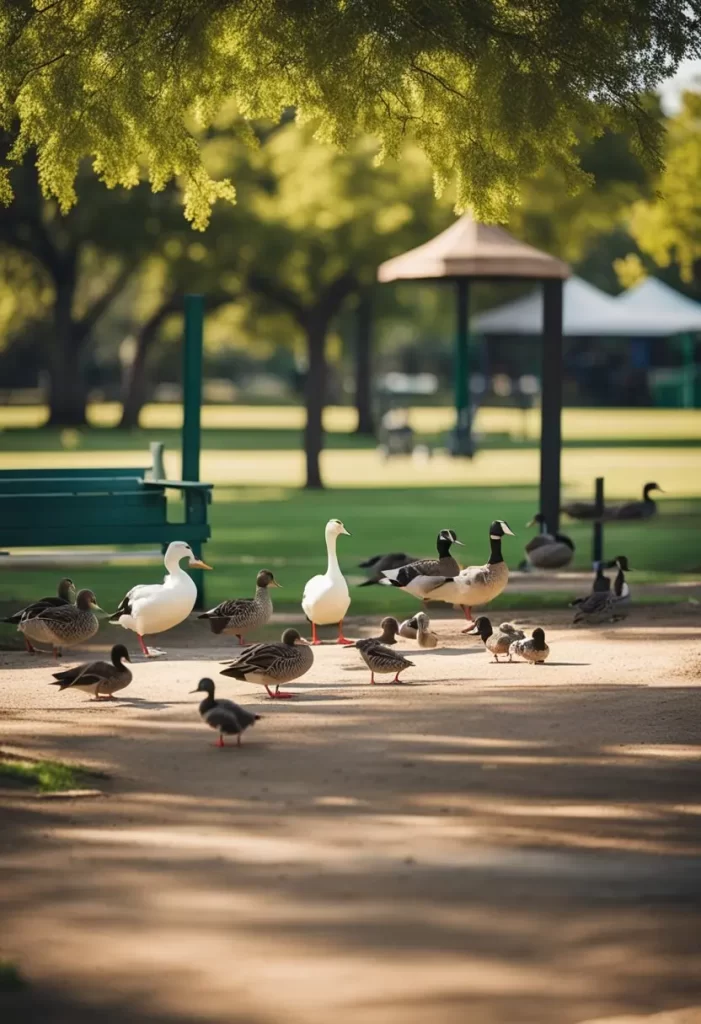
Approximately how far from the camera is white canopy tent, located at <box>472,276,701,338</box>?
185 feet

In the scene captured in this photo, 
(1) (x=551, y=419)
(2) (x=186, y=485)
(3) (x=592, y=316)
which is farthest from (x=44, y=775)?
(3) (x=592, y=316)

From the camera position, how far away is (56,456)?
4256cm

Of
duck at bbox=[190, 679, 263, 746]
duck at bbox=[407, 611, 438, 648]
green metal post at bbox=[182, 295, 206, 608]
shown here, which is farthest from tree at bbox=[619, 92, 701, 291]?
duck at bbox=[190, 679, 263, 746]

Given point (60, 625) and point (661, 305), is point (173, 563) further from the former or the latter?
point (661, 305)

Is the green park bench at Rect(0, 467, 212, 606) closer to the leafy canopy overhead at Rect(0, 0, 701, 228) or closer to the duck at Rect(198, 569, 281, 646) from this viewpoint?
the duck at Rect(198, 569, 281, 646)

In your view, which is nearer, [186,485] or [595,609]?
[595,609]

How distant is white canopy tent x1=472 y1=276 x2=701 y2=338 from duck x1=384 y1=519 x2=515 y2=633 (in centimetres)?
4030

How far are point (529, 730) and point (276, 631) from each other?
4849 millimetres

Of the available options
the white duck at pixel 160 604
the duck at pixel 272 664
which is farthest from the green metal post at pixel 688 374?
the duck at pixel 272 664

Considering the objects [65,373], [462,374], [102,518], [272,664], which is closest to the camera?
[272,664]

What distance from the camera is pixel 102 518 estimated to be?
16469 mm

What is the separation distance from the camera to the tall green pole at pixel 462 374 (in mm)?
36812

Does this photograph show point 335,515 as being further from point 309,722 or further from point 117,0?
point 309,722

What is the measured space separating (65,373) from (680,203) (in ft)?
70.1
